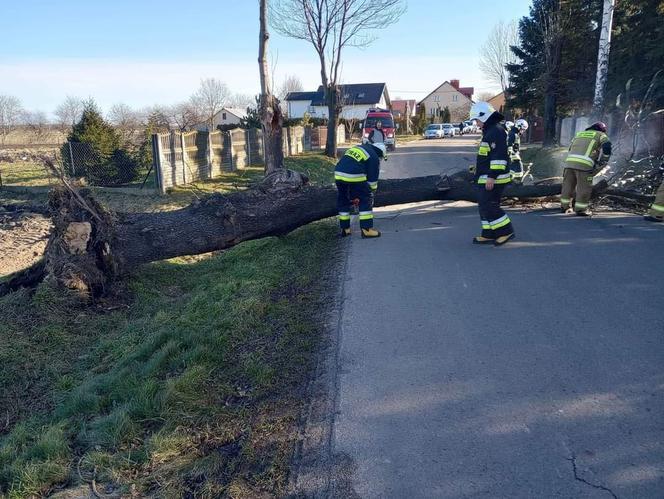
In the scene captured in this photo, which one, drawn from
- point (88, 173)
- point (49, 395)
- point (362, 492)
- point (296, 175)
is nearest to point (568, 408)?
point (362, 492)

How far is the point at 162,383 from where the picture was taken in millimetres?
3865

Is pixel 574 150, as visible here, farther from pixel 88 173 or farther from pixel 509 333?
pixel 88 173

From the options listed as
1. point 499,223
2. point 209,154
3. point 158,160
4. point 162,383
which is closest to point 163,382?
point 162,383

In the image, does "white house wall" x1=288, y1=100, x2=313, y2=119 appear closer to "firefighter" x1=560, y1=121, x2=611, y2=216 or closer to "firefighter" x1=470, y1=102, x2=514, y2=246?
"firefighter" x1=560, y1=121, x2=611, y2=216

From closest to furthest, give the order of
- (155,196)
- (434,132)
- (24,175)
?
(155,196) < (24,175) < (434,132)

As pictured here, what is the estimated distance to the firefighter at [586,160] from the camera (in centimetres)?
897

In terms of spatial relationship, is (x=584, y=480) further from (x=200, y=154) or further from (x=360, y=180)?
(x=200, y=154)

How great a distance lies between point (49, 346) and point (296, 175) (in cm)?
441

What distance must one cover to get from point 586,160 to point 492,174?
2.53 meters

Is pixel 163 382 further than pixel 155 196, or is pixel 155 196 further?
pixel 155 196

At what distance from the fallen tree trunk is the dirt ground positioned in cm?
233

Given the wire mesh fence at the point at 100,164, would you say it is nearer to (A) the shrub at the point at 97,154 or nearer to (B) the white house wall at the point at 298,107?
(A) the shrub at the point at 97,154

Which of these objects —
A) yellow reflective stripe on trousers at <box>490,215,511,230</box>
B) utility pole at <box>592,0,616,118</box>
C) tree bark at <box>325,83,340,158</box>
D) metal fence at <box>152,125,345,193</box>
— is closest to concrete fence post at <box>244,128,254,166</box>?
metal fence at <box>152,125,345,193</box>

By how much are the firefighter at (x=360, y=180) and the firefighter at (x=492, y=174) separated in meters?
1.57
